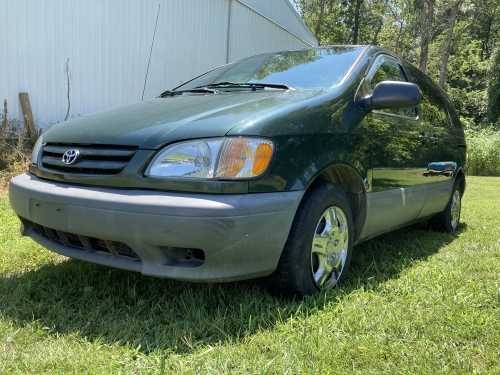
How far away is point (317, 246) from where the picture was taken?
281 centimetres

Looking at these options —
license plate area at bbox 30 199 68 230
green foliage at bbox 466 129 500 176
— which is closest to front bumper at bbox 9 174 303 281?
license plate area at bbox 30 199 68 230

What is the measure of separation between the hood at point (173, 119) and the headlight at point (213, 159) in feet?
0.16

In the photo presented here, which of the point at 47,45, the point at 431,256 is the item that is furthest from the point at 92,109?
A: the point at 431,256

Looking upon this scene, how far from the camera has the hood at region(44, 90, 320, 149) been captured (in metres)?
2.46

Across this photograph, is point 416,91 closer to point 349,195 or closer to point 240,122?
point 349,195

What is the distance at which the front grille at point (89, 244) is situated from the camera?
8.29ft

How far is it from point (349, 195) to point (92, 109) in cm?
653

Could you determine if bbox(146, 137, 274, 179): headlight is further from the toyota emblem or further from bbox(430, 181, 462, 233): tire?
bbox(430, 181, 462, 233): tire

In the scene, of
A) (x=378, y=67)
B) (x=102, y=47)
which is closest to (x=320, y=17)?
(x=102, y=47)

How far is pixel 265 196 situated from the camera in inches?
95.2

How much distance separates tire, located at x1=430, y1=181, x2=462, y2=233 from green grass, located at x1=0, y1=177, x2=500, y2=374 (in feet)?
4.70

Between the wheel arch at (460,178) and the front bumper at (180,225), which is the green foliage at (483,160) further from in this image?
the front bumper at (180,225)

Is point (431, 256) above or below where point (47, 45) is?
below

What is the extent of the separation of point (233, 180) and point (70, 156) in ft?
2.99
